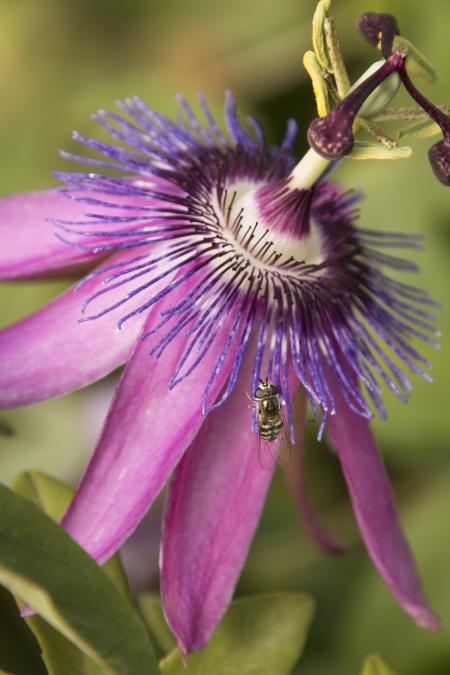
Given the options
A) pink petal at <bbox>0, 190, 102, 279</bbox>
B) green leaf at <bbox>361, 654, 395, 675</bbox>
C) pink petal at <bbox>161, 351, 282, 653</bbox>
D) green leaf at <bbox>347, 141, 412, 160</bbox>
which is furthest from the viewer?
pink petal at <bbox>0, 190, 102, 279</bbox>

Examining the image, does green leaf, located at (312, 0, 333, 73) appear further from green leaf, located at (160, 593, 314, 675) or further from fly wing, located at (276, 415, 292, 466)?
green leaf, located at (160, 593, 314, 675)

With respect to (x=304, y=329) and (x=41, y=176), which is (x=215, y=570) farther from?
(x=41, y=176)

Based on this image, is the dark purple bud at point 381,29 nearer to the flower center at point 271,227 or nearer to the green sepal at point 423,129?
the green sepal at point 423,129

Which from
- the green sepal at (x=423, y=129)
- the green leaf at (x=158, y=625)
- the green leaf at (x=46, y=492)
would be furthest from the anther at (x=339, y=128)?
the green leaf at (x=158, y=625)

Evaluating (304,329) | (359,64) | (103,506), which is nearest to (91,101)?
(359,64)

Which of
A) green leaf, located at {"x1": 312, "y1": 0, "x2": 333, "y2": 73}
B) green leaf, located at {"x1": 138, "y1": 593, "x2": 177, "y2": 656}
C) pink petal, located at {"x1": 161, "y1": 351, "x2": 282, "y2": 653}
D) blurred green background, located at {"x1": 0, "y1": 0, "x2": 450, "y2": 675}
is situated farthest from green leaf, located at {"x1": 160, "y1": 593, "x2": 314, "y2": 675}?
green leaf, located at {"x1": 312, "y1": 0, "x2": 333, "y2": 73}

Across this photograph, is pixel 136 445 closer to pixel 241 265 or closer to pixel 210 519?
pixel 210 519

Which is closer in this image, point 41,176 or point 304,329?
point 304,329
